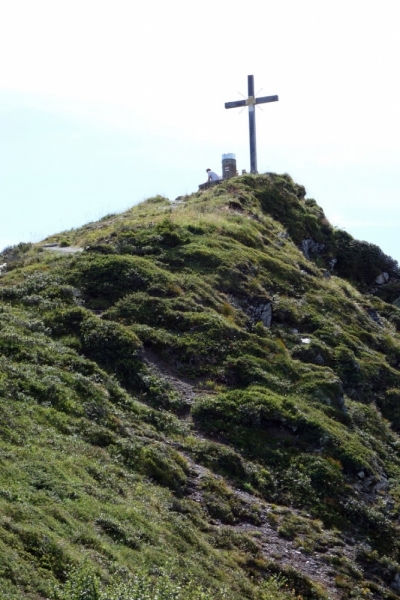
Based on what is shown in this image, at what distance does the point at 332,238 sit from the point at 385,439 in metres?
18.6

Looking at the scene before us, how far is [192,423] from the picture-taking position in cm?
1894

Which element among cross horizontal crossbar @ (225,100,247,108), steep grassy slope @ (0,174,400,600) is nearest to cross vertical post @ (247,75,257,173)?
cross horizontal crossbar @ (225,100,247,108)

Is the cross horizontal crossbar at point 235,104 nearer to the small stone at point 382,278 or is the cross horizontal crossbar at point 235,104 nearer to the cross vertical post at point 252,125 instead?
the cross vertical post at point 252,125

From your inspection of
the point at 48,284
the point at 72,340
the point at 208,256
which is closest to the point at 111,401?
the point at 72,340

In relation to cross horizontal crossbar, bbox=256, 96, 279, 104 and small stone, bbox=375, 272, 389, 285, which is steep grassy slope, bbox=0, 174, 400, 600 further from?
cross horizontal crossbar, bbox=256, 96, 279, 104

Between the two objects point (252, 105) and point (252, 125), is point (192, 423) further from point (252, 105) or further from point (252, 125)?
point (252, 105)

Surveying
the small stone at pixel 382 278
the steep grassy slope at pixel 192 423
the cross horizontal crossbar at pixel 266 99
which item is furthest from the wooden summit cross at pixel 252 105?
the steep grassy slope at pixel 192 423

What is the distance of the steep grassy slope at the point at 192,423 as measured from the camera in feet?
40.2

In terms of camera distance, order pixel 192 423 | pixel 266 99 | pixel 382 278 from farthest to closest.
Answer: pixel 266 99
pixel 382 278
pixel 192 423

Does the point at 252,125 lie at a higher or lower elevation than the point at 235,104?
lower

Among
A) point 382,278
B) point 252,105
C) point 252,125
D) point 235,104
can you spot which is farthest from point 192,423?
point 235,104

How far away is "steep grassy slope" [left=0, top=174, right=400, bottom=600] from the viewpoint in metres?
12.3

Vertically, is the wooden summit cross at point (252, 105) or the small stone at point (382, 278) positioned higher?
the wooden summit cross at point (252, 105)

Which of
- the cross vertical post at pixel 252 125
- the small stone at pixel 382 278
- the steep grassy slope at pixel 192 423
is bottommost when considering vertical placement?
the steep grassy slope at pixel 192 423
